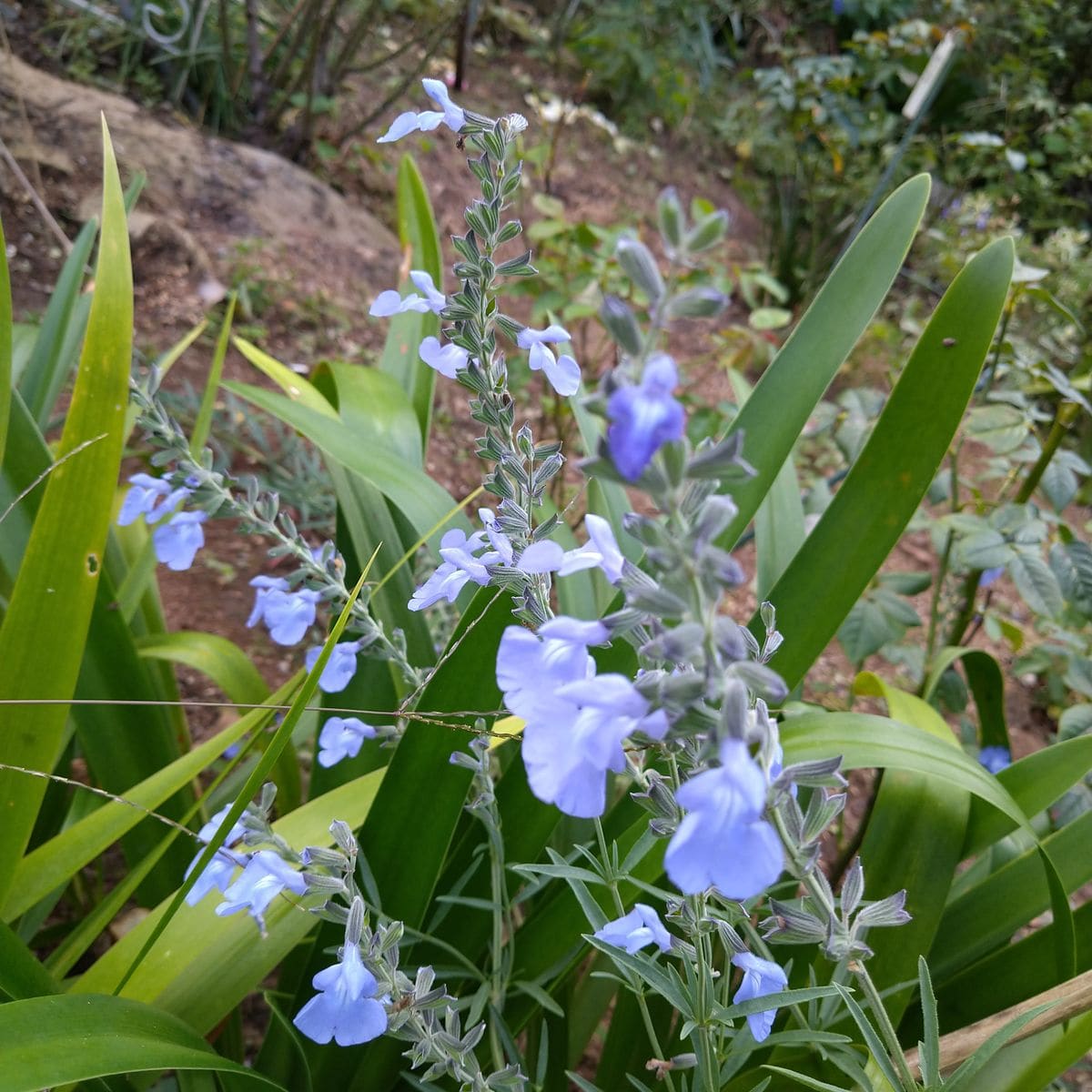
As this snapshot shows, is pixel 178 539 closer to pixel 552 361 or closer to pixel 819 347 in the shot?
pixel 552 361

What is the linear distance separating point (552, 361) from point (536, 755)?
46cm

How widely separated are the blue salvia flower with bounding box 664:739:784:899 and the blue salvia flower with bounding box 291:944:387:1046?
40cm

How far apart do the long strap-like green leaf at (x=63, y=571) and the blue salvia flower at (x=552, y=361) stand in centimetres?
53

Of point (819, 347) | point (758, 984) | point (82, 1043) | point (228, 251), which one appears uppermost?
point (819, 347)

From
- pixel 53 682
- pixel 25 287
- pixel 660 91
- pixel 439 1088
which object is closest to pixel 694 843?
pixel 439 1088

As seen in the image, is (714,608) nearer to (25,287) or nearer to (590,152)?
(25,287)

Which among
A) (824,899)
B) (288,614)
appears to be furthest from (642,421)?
(288,614)

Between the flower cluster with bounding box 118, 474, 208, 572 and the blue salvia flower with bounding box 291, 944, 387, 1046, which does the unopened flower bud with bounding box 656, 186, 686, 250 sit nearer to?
the blue salvia flower with bounding box 291, 944, 387, 1046

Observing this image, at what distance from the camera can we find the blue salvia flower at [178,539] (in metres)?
1.23

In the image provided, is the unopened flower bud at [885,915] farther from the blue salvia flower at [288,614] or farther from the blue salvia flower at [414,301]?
the blue salvia flower at [288,614]

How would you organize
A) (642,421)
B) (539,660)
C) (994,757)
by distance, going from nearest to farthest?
(642,421)
(539,660)
(994,757)

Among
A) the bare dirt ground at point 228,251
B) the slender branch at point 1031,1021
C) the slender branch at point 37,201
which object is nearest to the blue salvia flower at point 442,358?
the slender branch at point 1031,1021

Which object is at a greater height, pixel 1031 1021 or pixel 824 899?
pixel 824 899

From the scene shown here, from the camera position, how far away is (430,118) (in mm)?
786
